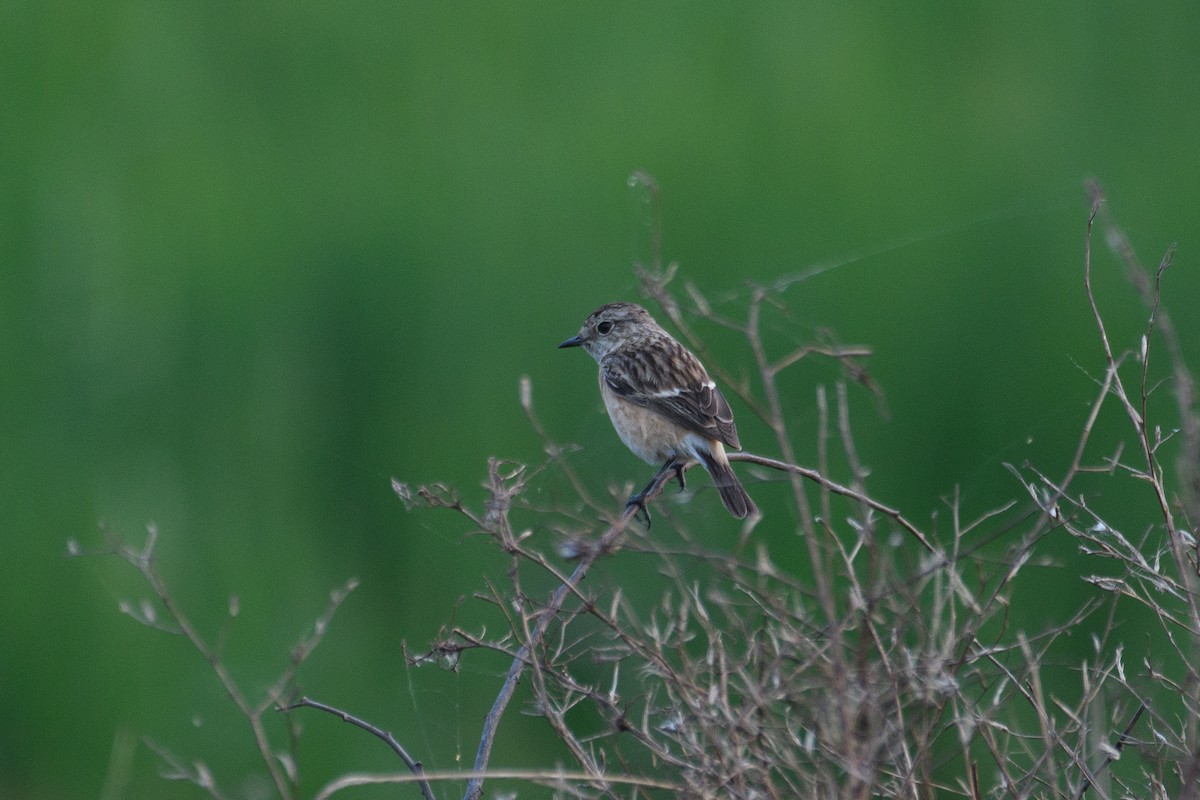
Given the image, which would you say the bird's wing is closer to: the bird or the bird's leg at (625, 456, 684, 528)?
the bird

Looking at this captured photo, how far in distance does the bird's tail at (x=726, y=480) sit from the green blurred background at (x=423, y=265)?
0.43m

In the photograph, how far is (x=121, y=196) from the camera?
6.01 meters

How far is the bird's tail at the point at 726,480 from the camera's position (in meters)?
4.53

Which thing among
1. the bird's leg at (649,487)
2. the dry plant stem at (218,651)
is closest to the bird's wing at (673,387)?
the bird's leg at (649,487)

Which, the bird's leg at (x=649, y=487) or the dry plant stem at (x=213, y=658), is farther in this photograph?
the bird's leg at (x=649, y=487)

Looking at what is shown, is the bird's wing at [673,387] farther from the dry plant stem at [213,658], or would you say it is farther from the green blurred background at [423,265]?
the dry plant stem at [213,658]

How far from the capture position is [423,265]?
19.1 feet

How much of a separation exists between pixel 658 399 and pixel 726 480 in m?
0.45

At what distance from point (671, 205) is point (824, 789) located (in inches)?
173

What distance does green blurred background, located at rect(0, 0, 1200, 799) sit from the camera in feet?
17.3

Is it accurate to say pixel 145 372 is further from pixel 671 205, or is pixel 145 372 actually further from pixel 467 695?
pixel 671 205

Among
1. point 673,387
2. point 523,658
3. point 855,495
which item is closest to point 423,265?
point 673,387

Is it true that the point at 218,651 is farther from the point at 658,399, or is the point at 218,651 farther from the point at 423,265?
the point at 423,265

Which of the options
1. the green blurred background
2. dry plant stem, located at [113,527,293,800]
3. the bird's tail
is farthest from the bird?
dry plant stem, located at [113,527,293,800]
